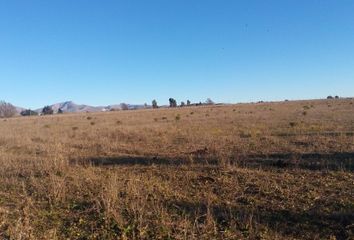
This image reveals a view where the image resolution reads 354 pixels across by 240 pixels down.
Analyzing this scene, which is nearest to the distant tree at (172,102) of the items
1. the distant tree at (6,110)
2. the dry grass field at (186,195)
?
the distant tree at (6,110)

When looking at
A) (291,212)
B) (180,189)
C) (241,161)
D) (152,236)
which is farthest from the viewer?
(241,161)

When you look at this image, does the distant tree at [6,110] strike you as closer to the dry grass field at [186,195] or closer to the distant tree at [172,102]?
the distant tree at [172,102]

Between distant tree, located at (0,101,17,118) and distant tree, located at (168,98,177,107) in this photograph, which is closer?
distant tree, located at (0,101,17,118)

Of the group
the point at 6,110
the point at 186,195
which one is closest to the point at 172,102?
the point at 6,110

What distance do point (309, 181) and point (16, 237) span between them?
593cm

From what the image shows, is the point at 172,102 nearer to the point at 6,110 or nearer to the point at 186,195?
the point at 6,110

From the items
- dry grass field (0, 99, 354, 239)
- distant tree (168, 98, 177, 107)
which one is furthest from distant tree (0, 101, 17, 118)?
dry grass field (0, 99, 354, 239)

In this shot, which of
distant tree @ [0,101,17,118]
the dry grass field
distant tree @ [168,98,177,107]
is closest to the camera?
the dry grass field

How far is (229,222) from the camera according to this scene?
5750 millimetres

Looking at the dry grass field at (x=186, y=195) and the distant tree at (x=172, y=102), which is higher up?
the distant tree at (x=172, y=102)

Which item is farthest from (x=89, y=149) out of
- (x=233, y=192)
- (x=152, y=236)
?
(x=152, y=236)

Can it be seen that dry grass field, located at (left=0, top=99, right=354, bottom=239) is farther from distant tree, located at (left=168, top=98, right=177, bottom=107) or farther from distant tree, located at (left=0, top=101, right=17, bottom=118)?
distant tree, located at (left=168, top=98, right=177, bottom=107)

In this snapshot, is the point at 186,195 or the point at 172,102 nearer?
the point at 186,195

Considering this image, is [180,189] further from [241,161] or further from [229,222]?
[241,161]
